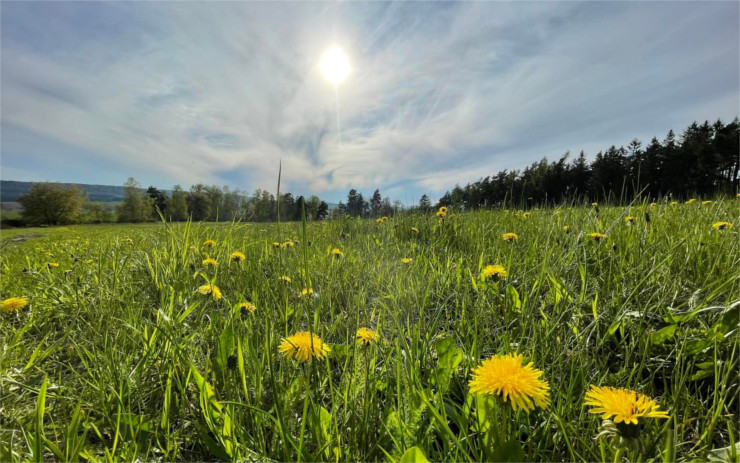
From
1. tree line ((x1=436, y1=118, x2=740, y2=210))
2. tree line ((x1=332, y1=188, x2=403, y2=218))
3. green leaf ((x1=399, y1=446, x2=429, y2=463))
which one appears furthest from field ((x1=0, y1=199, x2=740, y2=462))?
tree line ((x1=436, y1=118, x2=740, y2=210))

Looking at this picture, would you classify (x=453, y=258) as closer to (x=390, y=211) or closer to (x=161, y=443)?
(x=161, y=443)

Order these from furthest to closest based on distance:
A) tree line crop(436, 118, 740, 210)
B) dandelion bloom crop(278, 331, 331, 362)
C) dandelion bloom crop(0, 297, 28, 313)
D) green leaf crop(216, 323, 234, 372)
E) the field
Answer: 1. tree line crop(436, 118, 740, 210)
2. dandelion bloom crop(0, 297, 28, 313)
3. green leaf crop(216, 323, 234, 372)
4. dandelion bloom crop(278, 331, 331, 362)
5. the field

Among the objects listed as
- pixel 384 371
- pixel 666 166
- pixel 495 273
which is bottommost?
pixel 384 371

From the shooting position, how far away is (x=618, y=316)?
42.0 inches

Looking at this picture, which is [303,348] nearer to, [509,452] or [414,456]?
[414,456]

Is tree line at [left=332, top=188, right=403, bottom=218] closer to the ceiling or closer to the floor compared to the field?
closer to the ceiling

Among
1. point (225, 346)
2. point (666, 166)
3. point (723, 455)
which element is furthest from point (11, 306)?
point (666, 166)

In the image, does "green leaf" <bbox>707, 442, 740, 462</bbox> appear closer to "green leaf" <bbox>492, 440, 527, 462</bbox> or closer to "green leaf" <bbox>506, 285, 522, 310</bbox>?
"green leaf" <bbox>492, 440, 527, 462</bbox>

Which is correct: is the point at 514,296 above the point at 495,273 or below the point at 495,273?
below

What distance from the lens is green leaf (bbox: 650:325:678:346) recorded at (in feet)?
3.32

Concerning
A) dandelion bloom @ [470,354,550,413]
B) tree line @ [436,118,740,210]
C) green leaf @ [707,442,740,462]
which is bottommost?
green leaf @ [707,442,740,462]

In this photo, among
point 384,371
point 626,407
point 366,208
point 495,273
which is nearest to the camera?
point 626,407

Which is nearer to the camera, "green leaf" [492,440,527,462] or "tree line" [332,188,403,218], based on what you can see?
"green leaf" [492,440,527,462]

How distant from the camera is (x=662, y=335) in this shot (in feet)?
3.37
